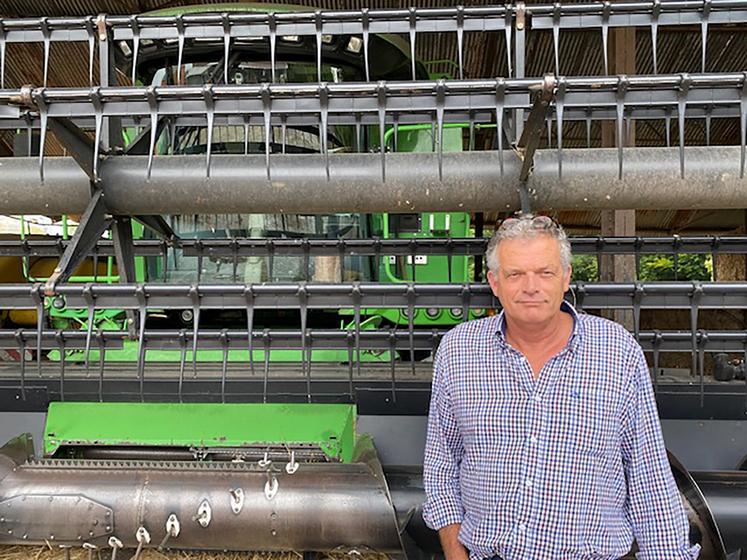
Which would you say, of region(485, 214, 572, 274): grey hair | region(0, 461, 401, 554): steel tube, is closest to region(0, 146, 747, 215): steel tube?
region(485, 214, 572, 274): grey hair

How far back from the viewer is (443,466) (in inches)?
57.9

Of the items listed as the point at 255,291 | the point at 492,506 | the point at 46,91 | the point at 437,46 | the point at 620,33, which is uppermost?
the point at 437,46

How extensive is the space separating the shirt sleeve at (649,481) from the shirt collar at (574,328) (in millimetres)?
124

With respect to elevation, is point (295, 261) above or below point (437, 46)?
below

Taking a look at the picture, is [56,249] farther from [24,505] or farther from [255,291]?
[255,291]

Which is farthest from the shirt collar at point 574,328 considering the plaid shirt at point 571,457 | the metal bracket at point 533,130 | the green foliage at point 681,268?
the green foliage at point 681,268

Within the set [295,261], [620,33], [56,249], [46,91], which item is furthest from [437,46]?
[46,91]

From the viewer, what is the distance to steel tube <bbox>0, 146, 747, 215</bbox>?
5.67ft

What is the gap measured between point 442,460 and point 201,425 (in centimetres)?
111

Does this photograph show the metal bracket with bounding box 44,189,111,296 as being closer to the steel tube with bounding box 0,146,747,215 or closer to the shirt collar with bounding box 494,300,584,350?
the steel tube with bounding box 0,146,747,215

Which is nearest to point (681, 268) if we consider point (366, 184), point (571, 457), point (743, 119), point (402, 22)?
point (743, 119)

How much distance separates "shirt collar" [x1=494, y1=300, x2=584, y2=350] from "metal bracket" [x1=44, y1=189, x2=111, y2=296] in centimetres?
125

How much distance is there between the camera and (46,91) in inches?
64.1

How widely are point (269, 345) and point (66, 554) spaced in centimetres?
104
